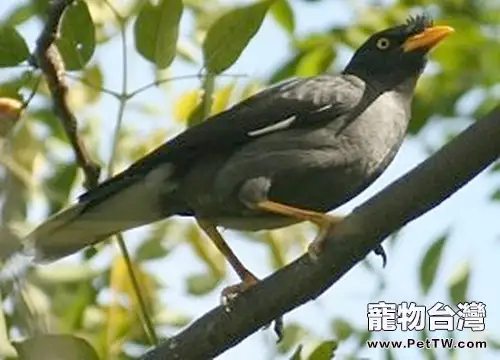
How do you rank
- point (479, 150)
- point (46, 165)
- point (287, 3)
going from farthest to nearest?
1. point (287, 3)
2. point (46, 165)
3. point (479, 150)

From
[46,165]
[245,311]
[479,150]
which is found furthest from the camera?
[46,165]

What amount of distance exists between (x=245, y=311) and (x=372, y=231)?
0.36 m

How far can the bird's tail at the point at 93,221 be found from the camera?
3461mm

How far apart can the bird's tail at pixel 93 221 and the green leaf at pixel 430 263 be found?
86 cm

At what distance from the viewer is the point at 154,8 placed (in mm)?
3080

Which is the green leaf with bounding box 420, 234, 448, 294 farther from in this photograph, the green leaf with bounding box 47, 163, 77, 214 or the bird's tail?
the green leaf with bounding box 47, 163, 77, 214

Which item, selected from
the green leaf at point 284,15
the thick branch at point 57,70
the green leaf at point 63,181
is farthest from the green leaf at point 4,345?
the green leaf at point 284,15

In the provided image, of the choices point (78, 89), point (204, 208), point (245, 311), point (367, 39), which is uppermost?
point (78, 89)

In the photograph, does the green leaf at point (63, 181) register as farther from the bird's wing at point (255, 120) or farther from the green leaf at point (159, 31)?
the green leaf at point (159, 31)

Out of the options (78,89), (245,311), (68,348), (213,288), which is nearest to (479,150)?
(245,311)

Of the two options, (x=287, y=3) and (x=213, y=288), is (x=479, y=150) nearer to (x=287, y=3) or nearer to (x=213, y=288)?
(x=213, y=288)

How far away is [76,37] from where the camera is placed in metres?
3.13

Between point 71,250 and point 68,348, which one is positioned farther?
point 71,250

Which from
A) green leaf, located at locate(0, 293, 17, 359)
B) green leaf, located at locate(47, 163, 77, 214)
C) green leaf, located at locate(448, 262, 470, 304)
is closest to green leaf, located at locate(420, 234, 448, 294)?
green leaf, located at locate(448, 262, 470, 304)
